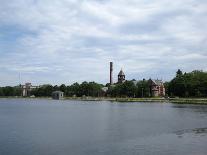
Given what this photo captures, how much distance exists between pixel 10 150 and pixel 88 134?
16.1 meters

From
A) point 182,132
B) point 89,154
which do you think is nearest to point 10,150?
point 89,154

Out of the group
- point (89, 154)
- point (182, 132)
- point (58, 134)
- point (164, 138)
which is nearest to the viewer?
point (89, 154)

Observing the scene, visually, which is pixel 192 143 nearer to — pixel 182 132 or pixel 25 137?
pixel 182 132

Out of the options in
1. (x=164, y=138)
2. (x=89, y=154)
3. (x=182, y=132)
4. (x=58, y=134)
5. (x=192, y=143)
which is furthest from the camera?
(x=182, y=132)

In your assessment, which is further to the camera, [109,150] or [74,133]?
[74,133]

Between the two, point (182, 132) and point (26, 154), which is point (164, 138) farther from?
point (26, 154)

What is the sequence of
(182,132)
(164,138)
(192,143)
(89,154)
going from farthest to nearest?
(182,132), (164,138), (192,143), (89,154)

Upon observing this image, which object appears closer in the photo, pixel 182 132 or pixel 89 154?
pixel 89 154

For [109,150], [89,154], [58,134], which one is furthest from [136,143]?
[58,134]

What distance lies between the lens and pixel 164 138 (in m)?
51.0

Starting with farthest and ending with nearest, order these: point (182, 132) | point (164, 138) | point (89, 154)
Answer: point (182, 132), point (164, 138), point (89, 154)

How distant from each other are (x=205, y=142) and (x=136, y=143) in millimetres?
8141

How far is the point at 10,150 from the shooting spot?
41.0m

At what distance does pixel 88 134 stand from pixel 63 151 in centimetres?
1504
